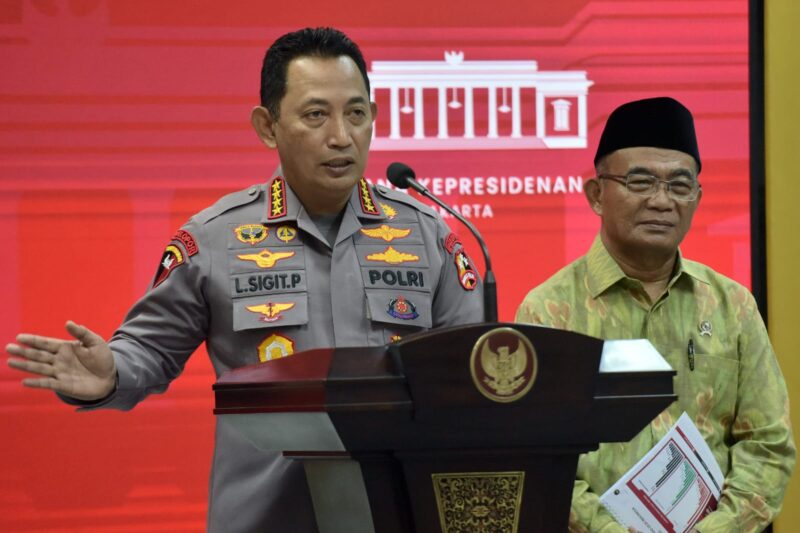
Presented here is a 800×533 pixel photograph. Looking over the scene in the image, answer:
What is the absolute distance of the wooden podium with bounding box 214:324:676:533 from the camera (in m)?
1.26

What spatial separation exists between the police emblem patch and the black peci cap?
724 mm

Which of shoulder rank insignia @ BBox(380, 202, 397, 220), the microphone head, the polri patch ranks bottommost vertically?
the polri patch

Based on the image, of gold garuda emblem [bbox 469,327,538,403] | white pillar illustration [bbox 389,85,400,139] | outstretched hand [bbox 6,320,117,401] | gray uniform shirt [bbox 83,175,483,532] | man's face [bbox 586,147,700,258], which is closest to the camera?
gold garuda emblem [bbox 469,327,538,403]

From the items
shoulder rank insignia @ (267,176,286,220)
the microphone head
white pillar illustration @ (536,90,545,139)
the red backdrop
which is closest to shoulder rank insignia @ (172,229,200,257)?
shoulder rank insignia @ (267,176,286,220)

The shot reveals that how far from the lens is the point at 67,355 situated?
158 centimetres

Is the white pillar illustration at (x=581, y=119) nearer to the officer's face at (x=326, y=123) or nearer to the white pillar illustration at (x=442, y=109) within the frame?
the white pillar illustration at (x=442, y=109)

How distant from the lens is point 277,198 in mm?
2014

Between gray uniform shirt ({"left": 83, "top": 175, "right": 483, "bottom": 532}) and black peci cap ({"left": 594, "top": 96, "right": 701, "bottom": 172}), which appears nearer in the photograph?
gray uniform shirt ({"left": 83, "top": 175, "right": 483, "bottom": 532})

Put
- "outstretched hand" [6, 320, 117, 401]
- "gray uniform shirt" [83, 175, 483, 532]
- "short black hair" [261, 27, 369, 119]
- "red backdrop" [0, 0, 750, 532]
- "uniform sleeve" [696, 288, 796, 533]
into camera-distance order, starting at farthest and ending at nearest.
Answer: "red backdrop" [0, 0, 750, 532] < "uniform sleeve" [696, 288, 796, 533] < "short black hair" [261, 27, 369, 119] < "gray uniform shirt" [83, 175, 483, 532] < "outstretched hand" [6, 320, 117, 401]

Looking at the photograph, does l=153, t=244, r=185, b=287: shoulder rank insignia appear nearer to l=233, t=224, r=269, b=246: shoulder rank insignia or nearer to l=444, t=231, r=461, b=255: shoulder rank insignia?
l=233, t=224, r=269, b=246: shoulder rank insignia

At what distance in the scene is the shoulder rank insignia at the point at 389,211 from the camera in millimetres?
2059

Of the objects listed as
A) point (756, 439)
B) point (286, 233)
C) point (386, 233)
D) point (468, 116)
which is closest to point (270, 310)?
point (286, 233)

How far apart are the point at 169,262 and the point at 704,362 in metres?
1.13

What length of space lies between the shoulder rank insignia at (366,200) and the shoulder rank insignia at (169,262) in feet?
1.15
